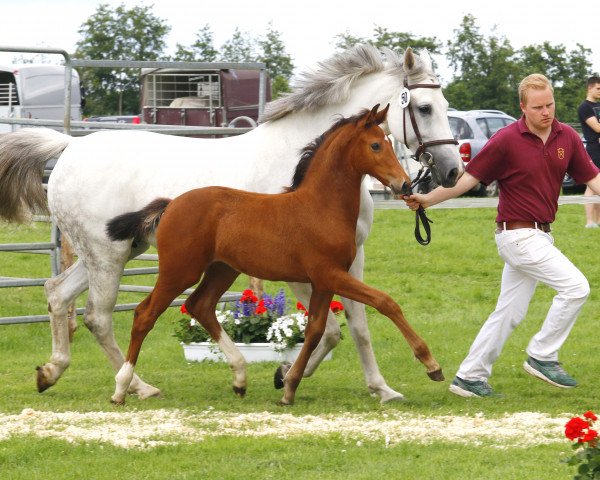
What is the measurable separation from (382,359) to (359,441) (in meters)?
3.67

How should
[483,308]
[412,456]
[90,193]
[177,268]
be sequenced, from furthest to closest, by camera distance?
[483,308] → [90,193] → [177,268] → [412,456]

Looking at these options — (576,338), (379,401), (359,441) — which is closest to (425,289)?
(576,338)

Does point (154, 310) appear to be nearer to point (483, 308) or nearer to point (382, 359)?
point (382, 359)

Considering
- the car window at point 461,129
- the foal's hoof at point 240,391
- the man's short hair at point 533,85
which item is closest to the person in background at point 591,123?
the car window at point 461,129

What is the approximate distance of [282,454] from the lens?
5891 millimetres

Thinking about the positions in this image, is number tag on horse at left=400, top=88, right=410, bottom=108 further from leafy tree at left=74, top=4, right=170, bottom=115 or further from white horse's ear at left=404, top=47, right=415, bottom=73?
leafy tree at left=74, top=4, right=170, bottom=115

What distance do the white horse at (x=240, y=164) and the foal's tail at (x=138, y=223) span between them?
14 cm

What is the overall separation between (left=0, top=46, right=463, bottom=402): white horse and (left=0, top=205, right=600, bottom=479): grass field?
434 mm

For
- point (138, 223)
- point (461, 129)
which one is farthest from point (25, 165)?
point (461, 129)

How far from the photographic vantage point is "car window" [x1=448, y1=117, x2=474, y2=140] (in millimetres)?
24250

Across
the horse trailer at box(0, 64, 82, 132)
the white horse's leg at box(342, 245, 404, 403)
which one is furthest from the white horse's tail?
the horse trailer at box(0, 64, 82, 132)

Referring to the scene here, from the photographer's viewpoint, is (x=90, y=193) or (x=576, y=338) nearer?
(x=90, y=193)

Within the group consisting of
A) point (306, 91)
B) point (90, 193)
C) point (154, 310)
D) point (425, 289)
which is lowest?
point (425, 289)

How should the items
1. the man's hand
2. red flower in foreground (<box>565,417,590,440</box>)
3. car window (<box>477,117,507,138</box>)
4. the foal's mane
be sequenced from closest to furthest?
red flower in foreground (<box>565,417,590,440</box>), the foal's mane, the man's hand, car window (<box>477,117,507,138</box>)
